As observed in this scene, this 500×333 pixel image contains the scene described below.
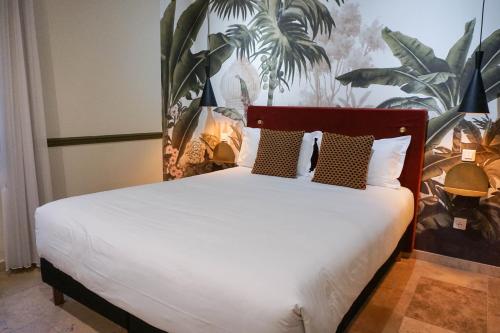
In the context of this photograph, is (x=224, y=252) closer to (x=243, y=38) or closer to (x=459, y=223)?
(x=459, y=223)

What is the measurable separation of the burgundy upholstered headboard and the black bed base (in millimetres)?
1055

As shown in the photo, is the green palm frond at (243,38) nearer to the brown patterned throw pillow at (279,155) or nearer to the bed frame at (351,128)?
the bed frame at (351,128)

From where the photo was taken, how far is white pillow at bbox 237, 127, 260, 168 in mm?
3396

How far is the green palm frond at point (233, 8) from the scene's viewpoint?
143 inches

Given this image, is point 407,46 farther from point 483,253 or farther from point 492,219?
point 483,253

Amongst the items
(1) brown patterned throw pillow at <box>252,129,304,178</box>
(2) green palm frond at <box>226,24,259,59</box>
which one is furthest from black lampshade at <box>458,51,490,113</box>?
(2) green palm frond at <box>226,24,259,59</box>

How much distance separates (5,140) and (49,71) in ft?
2.27

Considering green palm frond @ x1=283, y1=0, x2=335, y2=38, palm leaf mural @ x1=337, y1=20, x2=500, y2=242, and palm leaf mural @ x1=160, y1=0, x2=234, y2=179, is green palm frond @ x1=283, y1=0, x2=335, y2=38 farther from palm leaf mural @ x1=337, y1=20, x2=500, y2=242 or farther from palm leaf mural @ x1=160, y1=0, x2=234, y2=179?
palm leaf mural @ x1=160, y1=0, x2=234, y2=179

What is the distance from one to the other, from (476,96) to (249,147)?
77.8 inches

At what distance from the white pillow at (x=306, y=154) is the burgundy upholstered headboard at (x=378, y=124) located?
191 mm

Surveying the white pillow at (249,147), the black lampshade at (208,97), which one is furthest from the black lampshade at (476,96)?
the black lampshade at (208,97)

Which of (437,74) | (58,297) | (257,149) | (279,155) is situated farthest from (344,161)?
(58,297)

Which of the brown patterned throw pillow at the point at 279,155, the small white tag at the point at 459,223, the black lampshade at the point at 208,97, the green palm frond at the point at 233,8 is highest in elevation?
the green palm frond at the point at 233,8

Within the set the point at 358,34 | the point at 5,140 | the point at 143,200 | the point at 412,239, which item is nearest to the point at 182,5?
the point at 358,34
